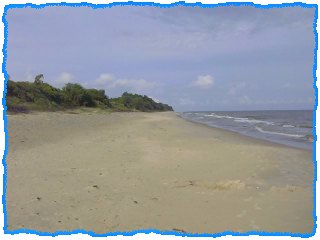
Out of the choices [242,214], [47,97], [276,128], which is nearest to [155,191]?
[242,214]

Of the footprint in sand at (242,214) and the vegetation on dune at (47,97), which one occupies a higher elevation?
the vegetation on dune at (47,97)

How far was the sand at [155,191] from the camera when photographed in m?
4.07

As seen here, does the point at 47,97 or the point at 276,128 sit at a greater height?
the point at 47,97

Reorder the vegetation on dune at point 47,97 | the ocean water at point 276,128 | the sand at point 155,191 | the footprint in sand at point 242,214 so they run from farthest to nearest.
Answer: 1. the vegetation on dune at point 47,97
2. the ocean water at point 276,128
3. the footprint in sand at point 242,214
4. the sand at point 155,191

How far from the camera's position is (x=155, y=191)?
18.4ft

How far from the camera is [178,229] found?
3.87m

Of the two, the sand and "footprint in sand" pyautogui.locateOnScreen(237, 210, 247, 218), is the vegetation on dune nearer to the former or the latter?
the sand

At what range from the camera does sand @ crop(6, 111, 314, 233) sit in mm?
4074

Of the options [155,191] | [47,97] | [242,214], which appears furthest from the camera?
[47,97]

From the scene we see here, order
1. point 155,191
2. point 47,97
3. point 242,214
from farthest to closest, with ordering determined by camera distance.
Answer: point 47,97, point 155,191, point 242,214

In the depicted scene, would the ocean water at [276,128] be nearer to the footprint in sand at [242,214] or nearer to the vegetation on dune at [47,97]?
the footprint in sand at [242,214]

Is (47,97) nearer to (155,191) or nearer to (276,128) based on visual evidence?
(276,128)

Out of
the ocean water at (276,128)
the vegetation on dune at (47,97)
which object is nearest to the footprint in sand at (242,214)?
the ocean water at (276,128)

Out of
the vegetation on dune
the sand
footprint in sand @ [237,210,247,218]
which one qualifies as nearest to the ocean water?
footprint in sand @ [237,210,247,218]
